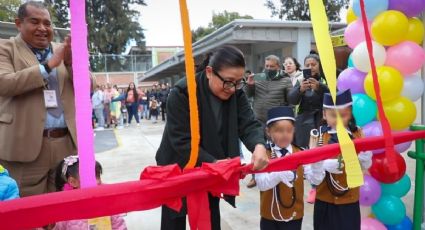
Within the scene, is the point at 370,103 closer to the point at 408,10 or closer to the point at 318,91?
the point at 408,10

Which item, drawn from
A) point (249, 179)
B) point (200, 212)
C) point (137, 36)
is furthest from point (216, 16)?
point (200, 212)

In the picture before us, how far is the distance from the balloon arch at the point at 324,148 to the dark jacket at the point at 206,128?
287mm

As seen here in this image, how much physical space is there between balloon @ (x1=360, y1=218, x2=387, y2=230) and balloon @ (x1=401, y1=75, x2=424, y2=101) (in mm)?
954

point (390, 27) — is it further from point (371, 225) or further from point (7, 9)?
point (7, 9)

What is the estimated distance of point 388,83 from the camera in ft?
8.80

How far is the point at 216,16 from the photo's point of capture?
45.2 meters

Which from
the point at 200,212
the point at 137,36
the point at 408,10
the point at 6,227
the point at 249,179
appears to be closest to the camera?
the point at 6,227

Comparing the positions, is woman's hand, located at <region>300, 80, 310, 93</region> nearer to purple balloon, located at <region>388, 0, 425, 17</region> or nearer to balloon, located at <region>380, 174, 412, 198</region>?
purple balloon, located at <region>388, 0, 425, 17</region>

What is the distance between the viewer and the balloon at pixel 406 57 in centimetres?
270

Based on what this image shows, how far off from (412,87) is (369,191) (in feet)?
2.72

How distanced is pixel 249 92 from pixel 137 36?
93.5ft

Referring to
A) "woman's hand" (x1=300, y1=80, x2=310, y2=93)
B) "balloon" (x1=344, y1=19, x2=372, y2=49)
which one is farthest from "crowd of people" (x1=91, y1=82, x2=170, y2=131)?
"balloon" (x1=344, y1=19, x2=372, y2=49)

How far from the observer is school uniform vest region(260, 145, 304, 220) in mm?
2197

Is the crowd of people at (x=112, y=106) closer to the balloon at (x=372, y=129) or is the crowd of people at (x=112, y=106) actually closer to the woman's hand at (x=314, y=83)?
the woman's hand at (x=314, y=83)
